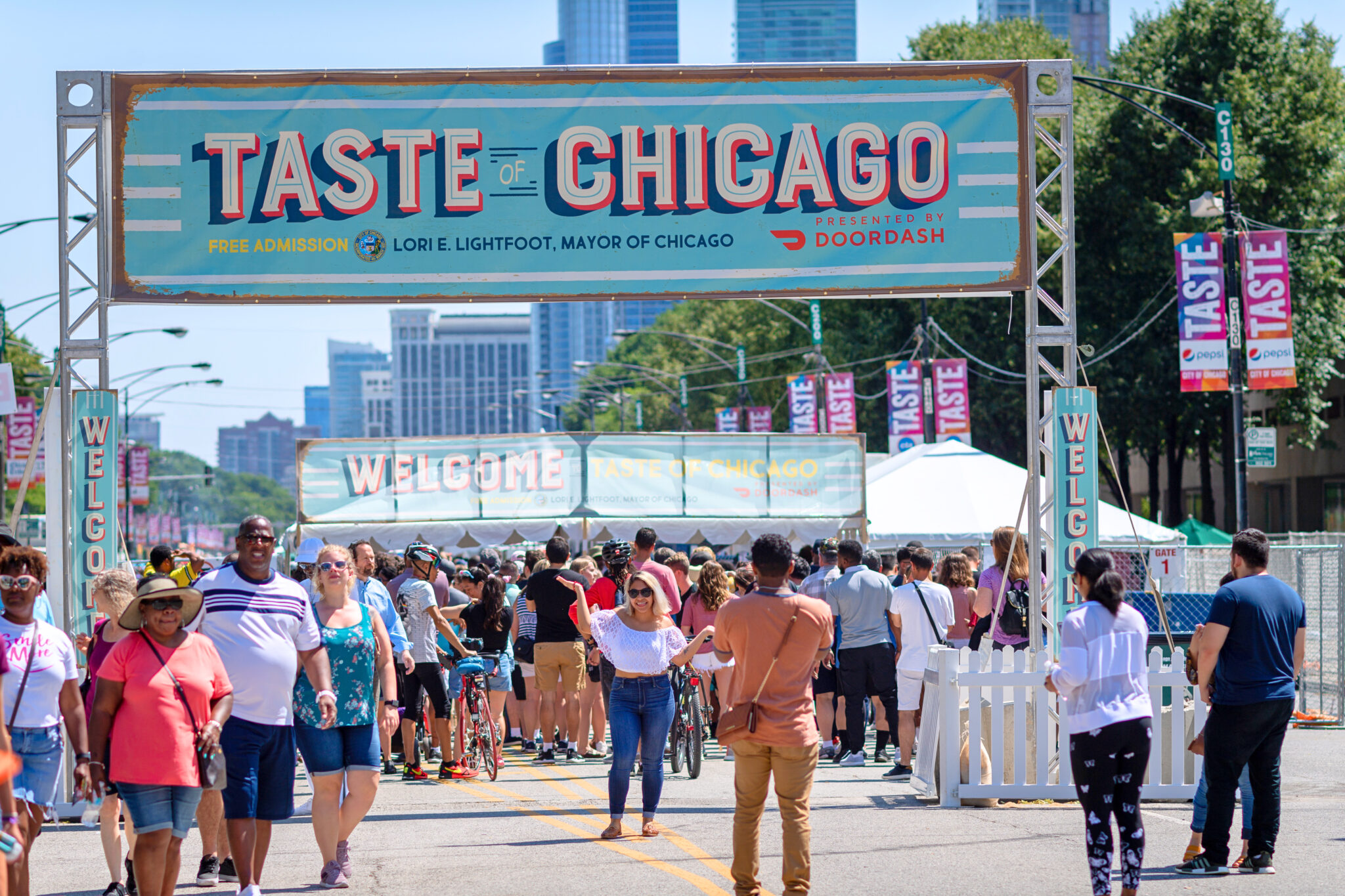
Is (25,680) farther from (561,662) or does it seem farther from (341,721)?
(561,662)

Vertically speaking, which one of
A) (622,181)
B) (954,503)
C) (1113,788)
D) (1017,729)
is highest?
(622,181)

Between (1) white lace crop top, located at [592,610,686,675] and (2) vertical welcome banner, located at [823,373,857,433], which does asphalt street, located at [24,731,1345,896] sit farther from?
(2) vertical welcome banner, located at [823,373,857,433]

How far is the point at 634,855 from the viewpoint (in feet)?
29.8

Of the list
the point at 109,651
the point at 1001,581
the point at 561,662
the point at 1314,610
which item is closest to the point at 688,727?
the point at 561,662

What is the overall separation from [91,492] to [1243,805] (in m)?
7.91

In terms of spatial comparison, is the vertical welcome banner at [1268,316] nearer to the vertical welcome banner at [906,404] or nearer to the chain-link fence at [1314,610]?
the chain-link fence at [1314,610]

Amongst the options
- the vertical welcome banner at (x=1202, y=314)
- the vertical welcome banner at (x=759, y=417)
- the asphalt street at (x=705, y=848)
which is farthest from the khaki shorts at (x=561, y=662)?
the vertical welcome banner at (x=759, y=417)

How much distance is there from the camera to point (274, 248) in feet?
37.9

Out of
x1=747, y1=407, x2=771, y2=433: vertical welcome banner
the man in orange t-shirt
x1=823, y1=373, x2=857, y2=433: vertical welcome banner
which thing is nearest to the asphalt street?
the man in orange t-shirt

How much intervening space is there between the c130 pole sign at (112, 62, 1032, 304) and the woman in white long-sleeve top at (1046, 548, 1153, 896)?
4.75m

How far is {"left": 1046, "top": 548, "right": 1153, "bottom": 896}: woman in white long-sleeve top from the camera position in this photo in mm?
7176

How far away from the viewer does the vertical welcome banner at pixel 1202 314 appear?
23688 millimetres

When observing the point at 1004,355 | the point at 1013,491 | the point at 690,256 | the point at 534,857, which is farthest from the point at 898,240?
the point at 1004,355

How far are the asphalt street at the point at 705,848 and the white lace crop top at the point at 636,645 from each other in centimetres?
105
